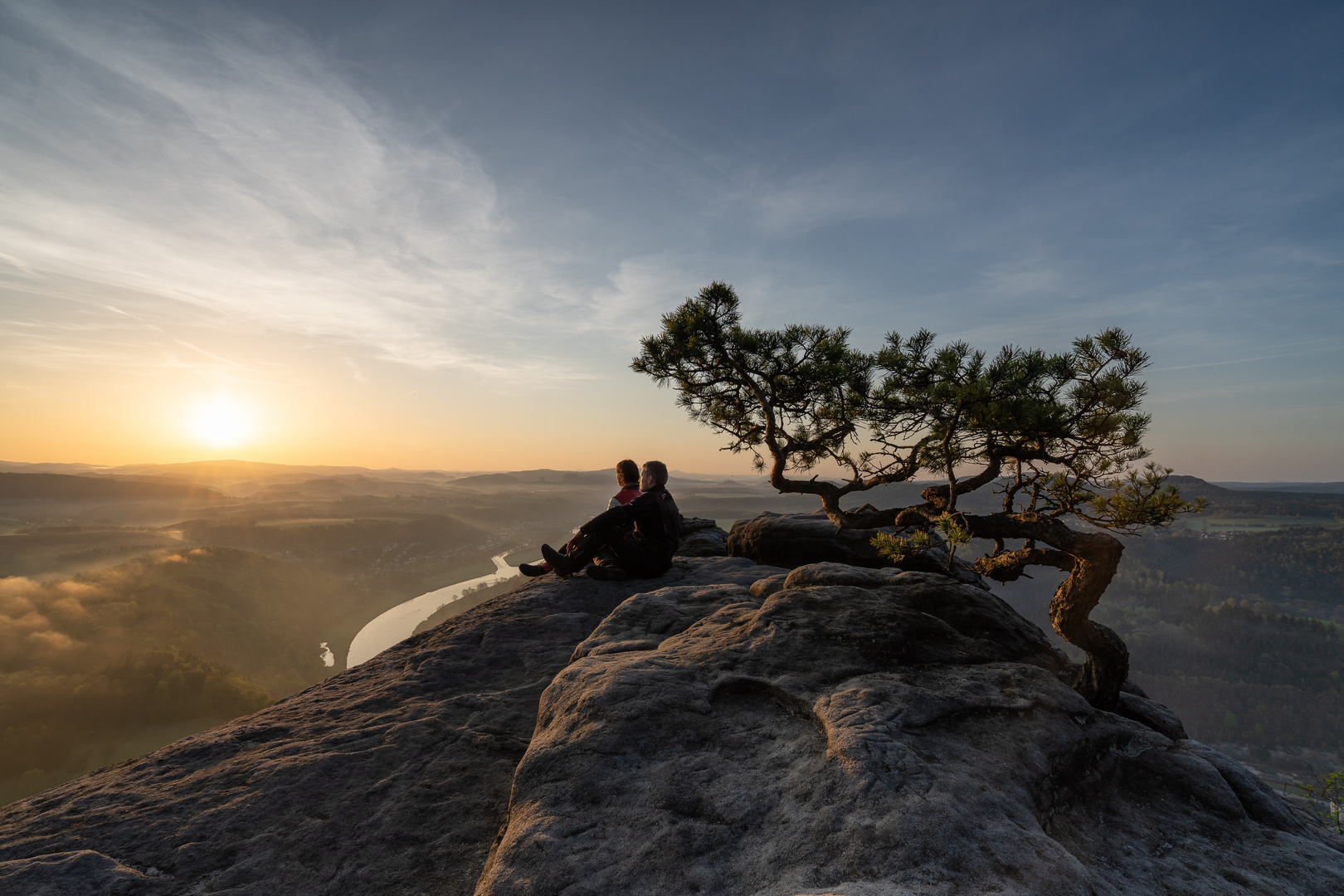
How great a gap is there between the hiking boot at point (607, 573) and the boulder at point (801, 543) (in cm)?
634

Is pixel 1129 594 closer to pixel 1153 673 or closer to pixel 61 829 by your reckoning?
pixel 1153 673

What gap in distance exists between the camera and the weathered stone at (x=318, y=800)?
601 centimetres

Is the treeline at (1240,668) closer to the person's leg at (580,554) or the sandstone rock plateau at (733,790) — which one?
the sandstone rock plateau at (733,790)

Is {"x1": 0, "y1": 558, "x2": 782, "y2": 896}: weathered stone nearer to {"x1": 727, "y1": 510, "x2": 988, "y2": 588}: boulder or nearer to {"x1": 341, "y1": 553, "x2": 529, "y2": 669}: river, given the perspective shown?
{"x1": 727, "y1": 510, "x2": 988, "y2": 588}: boulder

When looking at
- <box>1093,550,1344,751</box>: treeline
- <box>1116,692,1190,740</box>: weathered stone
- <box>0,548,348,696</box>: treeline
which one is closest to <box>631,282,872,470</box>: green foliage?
<box>1116,692,1190,740</box>: weathered stone

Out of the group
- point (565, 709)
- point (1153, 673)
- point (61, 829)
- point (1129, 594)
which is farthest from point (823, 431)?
point (1129, 594)

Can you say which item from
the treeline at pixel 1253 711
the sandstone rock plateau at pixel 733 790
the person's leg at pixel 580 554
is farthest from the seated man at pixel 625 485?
the treeline at pixel 1253 711

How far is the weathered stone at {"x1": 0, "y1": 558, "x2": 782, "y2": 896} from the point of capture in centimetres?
601

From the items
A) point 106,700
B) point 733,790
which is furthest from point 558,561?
point 106,700

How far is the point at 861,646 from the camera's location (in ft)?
27.0

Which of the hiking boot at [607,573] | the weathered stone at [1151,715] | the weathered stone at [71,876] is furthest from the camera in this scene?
the hiking boot at [607,573]

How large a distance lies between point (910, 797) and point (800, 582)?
585 cm

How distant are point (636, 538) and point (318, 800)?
8953mm

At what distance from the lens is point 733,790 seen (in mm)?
5746
